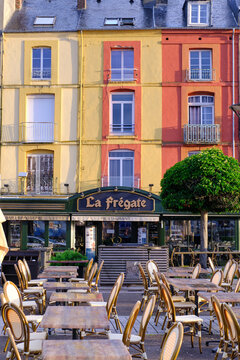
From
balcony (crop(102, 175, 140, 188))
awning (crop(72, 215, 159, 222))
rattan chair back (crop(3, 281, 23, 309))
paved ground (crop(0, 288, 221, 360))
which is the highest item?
balcony (crop(102, 175, 140, 188))

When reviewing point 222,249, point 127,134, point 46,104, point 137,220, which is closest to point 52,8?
point 46,104

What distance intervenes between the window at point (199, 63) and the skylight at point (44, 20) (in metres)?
6.81

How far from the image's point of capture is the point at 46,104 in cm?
2492

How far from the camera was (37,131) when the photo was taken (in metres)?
24.6

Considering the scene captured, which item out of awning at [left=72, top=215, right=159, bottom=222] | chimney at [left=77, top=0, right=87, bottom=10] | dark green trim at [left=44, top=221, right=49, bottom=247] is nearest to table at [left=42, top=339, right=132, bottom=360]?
awning at [left=72, top=215, right=159, bottom=222]

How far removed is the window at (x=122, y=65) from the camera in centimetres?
2477

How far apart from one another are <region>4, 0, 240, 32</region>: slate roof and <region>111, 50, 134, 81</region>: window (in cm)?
115

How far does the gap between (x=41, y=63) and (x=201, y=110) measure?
7579mm

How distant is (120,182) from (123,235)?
2.55m

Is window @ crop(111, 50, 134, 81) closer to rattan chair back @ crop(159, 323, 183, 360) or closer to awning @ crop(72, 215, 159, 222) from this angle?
awning @ crop(72, 215, 159, 222)

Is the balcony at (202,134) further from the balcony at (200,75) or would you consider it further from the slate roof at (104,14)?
the slate roof at (104,14)

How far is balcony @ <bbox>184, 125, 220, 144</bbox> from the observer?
2391 cm

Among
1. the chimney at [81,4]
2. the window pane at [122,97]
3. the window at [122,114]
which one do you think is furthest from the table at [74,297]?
the chimney at [81,4]

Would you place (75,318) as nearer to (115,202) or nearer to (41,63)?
(115,202)
